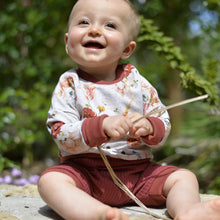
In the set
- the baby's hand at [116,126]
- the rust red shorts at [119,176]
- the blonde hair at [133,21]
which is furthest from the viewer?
the blonde hair at [133,21]

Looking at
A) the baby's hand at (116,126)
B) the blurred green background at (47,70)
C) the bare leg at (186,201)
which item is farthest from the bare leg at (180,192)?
the blurred green background at (47,70)

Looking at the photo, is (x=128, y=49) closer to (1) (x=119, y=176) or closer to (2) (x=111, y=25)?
(2) (x=111, y=25)

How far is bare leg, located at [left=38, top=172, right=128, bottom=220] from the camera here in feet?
4.31

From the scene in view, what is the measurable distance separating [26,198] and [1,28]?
2.74 m

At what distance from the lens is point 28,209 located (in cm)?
170

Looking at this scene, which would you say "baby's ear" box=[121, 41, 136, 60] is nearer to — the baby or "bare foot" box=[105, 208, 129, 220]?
the baby

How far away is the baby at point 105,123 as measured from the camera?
1550mm

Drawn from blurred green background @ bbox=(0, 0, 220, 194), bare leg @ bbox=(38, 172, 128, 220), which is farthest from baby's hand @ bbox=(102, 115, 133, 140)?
blurred green background @ bbox=(0, 0, 220, 194)

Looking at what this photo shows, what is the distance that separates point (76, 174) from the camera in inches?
64.1

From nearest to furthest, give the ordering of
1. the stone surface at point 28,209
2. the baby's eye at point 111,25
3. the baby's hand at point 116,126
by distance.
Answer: the baby's hand at point 116,126 < the stone surface at point 28,209 < the baby's eye at point 111,25

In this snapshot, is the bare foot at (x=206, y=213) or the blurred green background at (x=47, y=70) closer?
the bare foot at (x=206, y=213)

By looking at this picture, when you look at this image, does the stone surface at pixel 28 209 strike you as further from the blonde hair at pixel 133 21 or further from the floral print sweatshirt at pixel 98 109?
the blonde hair at pixel 133 21

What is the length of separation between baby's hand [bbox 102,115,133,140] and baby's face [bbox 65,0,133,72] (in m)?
0.41

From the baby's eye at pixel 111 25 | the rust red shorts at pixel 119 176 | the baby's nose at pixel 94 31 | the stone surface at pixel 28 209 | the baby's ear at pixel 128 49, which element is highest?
the baby's eye at pixel 111 25
